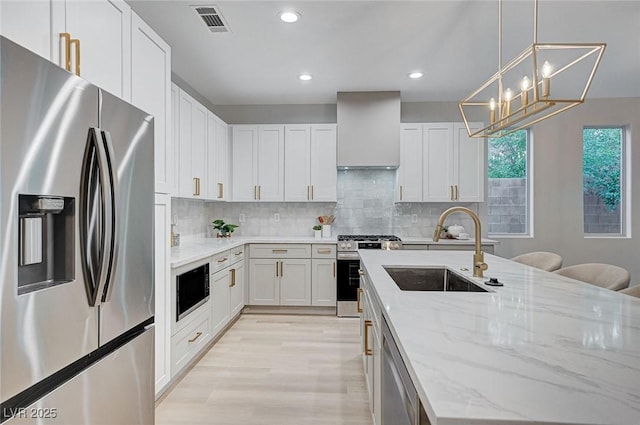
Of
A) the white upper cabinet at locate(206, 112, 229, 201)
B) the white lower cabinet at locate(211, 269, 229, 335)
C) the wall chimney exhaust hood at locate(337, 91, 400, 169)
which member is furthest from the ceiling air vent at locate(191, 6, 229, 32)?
the white lower cabinet at locate(211, 269, 229, 335)

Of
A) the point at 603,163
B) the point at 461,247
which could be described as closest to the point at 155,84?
the point at 461,247

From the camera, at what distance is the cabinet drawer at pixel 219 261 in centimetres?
319

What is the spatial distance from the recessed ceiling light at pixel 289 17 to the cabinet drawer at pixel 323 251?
2467 mm

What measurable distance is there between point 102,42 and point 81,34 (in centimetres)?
16

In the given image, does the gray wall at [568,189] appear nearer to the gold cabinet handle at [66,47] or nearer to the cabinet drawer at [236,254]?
the cabinet drawer at [236,254]

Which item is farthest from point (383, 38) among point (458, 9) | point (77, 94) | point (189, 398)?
point (189, 398)

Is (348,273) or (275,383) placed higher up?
(348,273)

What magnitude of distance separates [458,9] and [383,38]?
63 centimetres

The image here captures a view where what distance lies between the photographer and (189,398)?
2.38 m

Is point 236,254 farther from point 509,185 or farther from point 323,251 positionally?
point 509,185

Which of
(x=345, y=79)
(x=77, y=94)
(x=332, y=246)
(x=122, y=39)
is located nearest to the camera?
(x=77, y=94)

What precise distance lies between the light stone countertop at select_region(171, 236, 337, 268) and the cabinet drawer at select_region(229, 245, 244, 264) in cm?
6

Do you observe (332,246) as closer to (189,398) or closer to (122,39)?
(189,398)

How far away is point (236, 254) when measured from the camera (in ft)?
12.8
